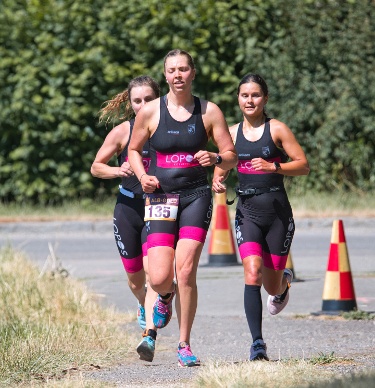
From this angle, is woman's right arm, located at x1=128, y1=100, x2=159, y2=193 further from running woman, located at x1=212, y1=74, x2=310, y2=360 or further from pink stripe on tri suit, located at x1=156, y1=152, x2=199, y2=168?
running woman, located at x1=212, y1=74, x2=310, y2=360

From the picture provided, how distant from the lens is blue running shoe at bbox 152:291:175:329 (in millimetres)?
7332

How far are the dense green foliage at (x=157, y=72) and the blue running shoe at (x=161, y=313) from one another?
34.4 feet

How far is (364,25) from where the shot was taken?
698 inches

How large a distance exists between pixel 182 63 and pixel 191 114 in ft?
1.03

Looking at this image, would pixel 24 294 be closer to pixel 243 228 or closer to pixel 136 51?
pixel 243 228

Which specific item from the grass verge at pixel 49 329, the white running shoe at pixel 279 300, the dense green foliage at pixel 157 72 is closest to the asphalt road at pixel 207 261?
the grass verge at pixel 49 329

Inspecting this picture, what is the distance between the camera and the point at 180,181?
7078 mm

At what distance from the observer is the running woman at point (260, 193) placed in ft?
24.5

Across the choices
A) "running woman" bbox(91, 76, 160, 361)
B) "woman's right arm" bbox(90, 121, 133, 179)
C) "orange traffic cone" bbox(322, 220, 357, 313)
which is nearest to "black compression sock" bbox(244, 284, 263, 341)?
"running woman" bbox(91, 76, 160, 361)

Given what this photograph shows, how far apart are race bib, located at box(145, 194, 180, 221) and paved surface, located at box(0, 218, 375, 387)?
0.91 m

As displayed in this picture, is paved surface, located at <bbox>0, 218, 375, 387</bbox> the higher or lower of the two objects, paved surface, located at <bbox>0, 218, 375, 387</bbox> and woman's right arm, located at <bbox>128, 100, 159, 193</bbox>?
the lower

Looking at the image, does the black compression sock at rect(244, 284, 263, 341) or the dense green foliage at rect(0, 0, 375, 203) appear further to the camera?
the dense green foliage at rect(0, 0, 375, 203)

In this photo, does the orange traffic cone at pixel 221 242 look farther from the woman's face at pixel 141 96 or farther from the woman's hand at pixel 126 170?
the woman's hand at pixel 126 170

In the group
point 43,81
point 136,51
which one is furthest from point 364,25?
point 43,81
